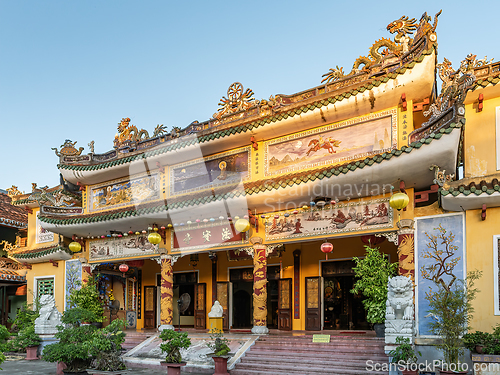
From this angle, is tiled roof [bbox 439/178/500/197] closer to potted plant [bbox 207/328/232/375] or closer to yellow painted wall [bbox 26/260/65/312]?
potted plant [bbox 207/328/232/375]

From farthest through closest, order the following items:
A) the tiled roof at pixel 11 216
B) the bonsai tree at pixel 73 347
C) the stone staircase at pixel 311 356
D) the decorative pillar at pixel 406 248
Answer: the tiled roof at pixel 11 216, the bonsai tree at pixel 73 347, the decorative pillar at pixel 406 248, the stone staircase at pixel 311 356

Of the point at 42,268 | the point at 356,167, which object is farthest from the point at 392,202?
the point at 42,268

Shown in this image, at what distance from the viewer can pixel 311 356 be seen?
9.72m

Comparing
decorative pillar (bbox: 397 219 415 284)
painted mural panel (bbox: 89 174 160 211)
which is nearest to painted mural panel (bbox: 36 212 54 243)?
painted mural panel (bbox: 89 174 160 211)

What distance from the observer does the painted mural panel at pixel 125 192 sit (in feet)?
47.9

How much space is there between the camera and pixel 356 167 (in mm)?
9250

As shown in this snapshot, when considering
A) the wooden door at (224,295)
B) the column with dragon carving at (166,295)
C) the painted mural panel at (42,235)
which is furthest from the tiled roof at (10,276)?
the wooden door at (224,295)

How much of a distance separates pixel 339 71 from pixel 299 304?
6.63 m

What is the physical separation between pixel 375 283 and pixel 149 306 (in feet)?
31.7

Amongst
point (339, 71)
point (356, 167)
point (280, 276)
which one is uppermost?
point (339, 71)

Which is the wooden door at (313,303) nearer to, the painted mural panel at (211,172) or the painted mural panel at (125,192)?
the painted mural panel at (211,172)

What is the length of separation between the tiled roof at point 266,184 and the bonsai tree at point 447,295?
6.46ft

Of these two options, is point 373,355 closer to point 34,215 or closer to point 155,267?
point 155,267

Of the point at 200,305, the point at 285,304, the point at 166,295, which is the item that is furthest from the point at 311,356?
the point at 200,305
